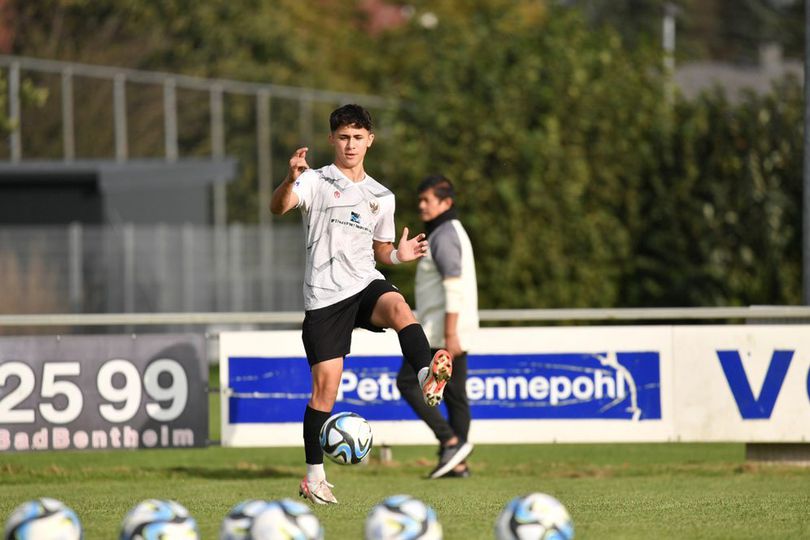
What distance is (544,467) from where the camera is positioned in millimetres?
13898

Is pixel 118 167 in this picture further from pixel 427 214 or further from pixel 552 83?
pixel 427 214

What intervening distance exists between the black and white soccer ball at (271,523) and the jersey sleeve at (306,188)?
272 centimetres

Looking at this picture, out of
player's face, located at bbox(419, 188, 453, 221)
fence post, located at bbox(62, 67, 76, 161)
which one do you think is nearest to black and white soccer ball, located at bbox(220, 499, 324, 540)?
player's face, located at bbox(419, 188, 453, 221)

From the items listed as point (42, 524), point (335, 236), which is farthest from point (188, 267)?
point (42, 524)

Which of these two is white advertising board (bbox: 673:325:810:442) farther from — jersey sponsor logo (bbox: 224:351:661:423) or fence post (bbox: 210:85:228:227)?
fence post (bbox: 210:85:228:227)

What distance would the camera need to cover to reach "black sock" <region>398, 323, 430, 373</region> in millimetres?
9562

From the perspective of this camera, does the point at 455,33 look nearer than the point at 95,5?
Yes

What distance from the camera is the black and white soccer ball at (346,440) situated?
377 inches

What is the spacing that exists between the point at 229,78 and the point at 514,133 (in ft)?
60.6

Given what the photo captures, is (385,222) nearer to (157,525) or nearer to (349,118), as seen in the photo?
(349,118)

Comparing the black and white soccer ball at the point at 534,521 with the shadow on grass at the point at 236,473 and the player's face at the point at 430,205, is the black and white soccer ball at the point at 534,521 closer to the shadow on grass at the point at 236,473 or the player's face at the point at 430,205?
the player's face at the point at 430,205

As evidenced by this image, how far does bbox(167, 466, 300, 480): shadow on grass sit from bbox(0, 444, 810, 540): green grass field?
1 cm

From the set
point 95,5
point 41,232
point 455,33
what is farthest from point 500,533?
point 95,5

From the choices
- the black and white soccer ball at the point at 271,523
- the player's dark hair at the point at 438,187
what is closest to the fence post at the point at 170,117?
the player's dark hair at the point at 438,187
